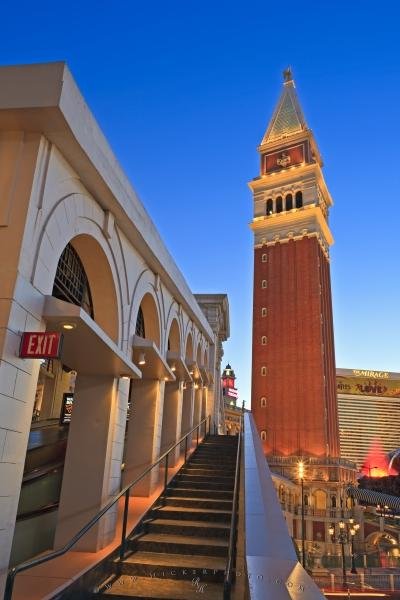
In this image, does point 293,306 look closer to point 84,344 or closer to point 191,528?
point 191,528

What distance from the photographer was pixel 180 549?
6.18 meters

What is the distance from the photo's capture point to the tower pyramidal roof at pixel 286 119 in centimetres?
6164

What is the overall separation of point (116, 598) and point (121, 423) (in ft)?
11.4

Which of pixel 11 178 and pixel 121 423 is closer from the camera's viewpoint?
pixel 11 178

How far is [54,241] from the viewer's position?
6.02 meters

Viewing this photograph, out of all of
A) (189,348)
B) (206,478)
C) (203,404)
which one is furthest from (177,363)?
(203,404)

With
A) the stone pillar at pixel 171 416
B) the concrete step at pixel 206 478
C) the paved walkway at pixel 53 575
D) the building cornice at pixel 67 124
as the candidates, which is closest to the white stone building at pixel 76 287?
the building cornice at pixel 67 124

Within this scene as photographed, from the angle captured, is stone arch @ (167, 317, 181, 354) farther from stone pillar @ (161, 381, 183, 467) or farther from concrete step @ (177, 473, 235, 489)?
concrete step @ (177, 473, 235, 489)

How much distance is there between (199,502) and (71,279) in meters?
4.35

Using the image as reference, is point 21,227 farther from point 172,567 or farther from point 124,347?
point 172,567

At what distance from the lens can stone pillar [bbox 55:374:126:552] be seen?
700 cm

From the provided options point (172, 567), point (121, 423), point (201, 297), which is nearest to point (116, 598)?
point (172, 567)

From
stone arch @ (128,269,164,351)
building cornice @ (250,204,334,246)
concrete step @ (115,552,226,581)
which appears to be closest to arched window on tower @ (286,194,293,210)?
building cornice @ (250,204,334,246)

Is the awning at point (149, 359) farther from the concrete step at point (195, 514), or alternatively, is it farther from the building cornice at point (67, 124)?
the concrete step at point (195, 514)
